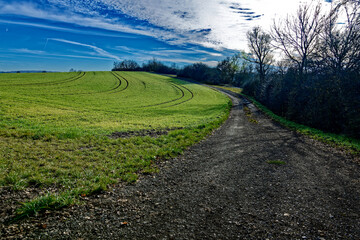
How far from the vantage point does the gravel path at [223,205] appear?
468 centimetres

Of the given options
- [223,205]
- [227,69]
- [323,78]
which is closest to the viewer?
[223,205]

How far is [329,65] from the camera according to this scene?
24516 millimetres

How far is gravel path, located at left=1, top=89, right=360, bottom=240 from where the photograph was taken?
468 centimetres

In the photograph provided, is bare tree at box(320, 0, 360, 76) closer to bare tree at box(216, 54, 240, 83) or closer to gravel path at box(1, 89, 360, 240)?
gravel path at box(1, 89, 360, 240)

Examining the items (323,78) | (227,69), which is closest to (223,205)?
(323,78)

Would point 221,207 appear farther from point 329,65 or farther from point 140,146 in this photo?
point 329,65

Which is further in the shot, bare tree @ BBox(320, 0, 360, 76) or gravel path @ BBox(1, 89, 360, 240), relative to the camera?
bare tree @ BBox(320, 0, 360, 76)

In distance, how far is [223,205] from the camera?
19.7 ft

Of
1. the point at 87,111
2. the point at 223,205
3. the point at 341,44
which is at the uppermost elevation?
the point at 341,44

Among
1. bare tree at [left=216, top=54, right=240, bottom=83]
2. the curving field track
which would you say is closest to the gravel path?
the curving field track

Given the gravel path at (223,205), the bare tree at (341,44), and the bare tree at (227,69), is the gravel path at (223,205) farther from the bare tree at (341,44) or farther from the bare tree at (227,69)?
the bare tree at (227,69)

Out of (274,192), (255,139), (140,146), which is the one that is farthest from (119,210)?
(255,139)

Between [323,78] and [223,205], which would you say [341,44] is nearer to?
[323,78]

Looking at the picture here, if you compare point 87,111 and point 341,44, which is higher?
point 341,44
